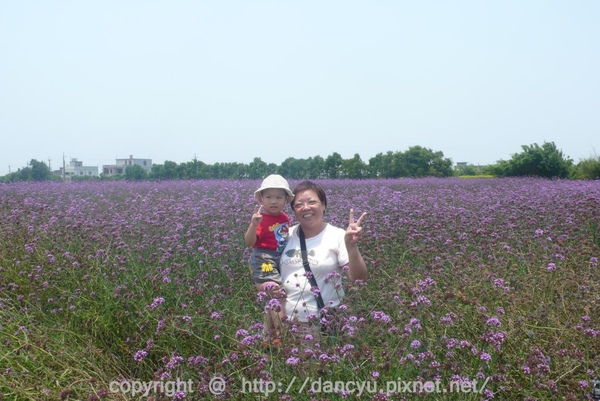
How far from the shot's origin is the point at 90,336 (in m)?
3.59

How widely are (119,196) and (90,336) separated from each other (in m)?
6.29

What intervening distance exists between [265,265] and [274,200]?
37 cm

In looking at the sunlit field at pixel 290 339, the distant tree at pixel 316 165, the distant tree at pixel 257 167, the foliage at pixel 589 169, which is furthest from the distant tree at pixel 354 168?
the sunlit field at pixel 290 339

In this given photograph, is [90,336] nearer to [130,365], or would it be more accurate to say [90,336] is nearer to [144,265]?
[130,365]

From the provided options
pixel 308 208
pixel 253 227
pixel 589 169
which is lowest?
pixel 253 227

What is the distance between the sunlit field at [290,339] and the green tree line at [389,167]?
14568mm

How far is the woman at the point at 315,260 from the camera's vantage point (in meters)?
2.96

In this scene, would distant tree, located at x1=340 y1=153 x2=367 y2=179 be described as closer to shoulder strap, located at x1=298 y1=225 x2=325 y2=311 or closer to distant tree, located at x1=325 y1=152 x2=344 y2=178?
distant tree, located at x1=325 y1=152 x2=344 y2=178

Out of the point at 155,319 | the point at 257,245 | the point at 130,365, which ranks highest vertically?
the point at 257,245

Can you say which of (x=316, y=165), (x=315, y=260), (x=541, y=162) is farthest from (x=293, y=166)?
(x=315, y=260)

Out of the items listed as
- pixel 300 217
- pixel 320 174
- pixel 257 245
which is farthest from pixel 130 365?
pixel 320 174

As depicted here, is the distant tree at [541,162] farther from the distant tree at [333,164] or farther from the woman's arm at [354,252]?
the woman's arm at [354,252]

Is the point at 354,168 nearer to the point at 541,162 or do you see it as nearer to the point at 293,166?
the point at 293,166

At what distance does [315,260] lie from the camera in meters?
3.10
